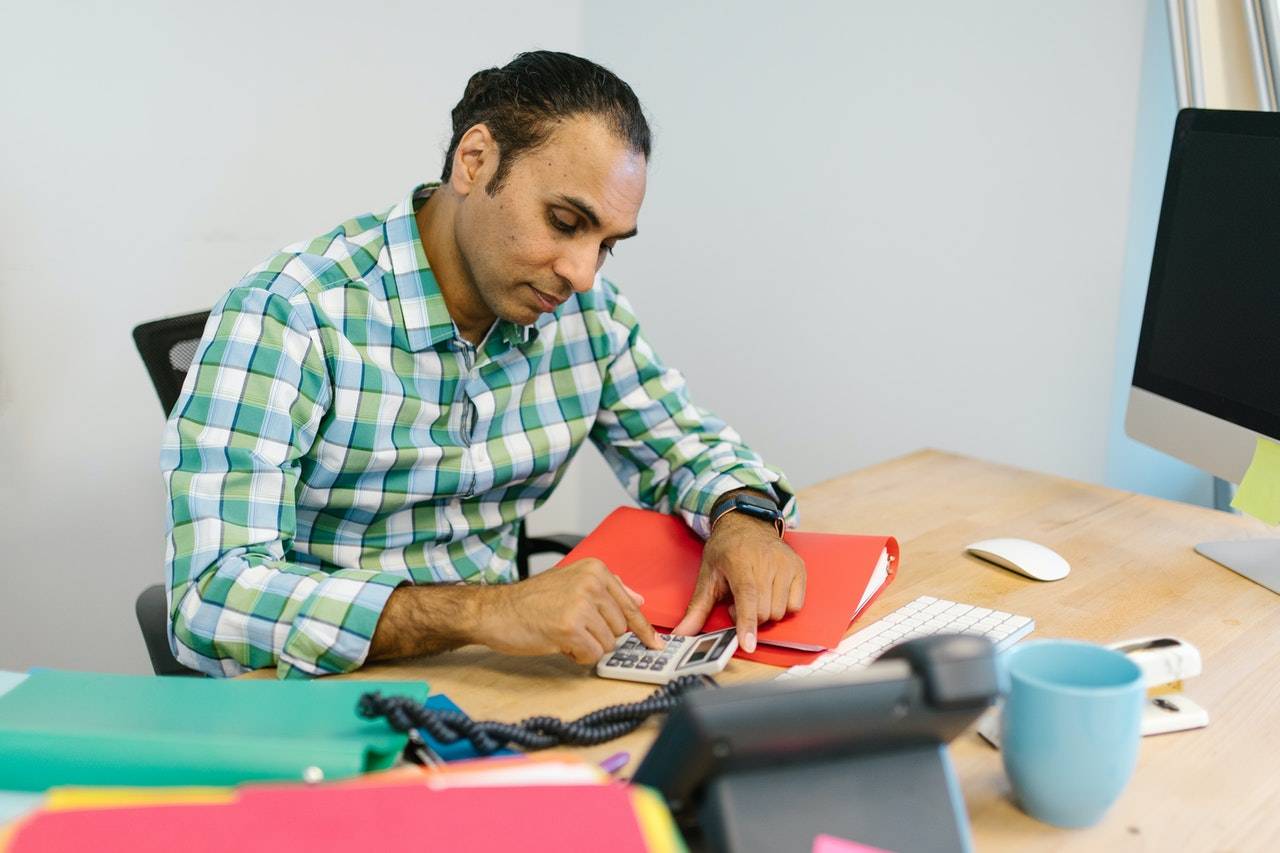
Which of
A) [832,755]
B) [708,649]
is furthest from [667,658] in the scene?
[832,755]

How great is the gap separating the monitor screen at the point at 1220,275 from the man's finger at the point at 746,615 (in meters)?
0.62

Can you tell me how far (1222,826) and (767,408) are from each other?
1.90m

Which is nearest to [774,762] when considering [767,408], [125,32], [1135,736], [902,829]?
[902,829]

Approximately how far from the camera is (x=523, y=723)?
0.96 m

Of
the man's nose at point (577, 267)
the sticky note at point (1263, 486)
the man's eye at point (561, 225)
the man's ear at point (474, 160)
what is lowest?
the sticky note at point (1263, 486)

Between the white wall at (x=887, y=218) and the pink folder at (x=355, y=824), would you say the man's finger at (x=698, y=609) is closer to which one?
the pink folder at (x=355, y=824)

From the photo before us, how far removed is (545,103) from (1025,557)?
2.47 ft

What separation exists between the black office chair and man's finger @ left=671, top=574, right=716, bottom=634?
0.31 meters

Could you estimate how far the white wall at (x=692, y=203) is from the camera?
2.01m

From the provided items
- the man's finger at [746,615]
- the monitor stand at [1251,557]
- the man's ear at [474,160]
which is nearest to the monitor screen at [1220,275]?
the monitor stand at [1251,557]

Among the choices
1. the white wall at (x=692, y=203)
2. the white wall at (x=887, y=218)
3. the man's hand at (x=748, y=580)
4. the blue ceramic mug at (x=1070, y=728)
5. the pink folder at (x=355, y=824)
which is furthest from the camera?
the white wall at (x=887, y=218)

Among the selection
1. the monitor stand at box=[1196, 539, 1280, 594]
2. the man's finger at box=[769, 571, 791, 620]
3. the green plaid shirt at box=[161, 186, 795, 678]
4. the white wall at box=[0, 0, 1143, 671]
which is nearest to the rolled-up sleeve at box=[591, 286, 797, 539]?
the green plaid shirt at box=[161, 186, 795, 678]

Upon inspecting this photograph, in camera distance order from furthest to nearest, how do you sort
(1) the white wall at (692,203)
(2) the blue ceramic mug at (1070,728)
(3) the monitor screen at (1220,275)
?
(1) the white wall at (692,203) → (3) the monitor screen at (1220,275) → (2) the blue ceramic mug at (1070,728)

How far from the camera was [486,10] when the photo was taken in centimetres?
257
